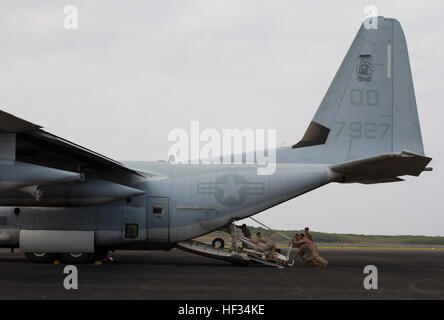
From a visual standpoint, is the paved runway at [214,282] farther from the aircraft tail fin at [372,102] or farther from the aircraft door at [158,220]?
the aircraft tail fin at [372,102]

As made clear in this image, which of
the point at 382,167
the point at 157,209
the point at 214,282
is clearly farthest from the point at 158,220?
the point at 382,167

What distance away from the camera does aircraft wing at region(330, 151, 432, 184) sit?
723 inches

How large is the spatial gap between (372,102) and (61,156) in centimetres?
1219

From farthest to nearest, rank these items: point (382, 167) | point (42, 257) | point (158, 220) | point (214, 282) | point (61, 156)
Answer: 1. point (42, 257)
2. point (158, 220)
3. point (382, 167)
4. point (61, 156)
5. point (214, 282)

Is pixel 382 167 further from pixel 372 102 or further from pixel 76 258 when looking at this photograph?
pixel 76 258

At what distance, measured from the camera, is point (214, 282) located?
1510 cm

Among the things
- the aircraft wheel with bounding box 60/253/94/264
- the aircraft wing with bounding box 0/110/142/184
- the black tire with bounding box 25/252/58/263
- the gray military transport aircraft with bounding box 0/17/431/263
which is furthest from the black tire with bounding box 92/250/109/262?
the aircraft wing with bounding box 0/110/142/184

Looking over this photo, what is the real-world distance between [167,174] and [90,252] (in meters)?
4.24

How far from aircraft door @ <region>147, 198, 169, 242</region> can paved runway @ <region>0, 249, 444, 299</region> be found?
3.82 ft

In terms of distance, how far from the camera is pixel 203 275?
1698 centimetres

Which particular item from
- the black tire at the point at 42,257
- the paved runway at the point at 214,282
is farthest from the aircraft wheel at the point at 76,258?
the paved runway at the point at 214,282

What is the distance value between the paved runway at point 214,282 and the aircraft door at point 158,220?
1.16 m

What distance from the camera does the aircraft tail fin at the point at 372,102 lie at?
2075 centimetres
